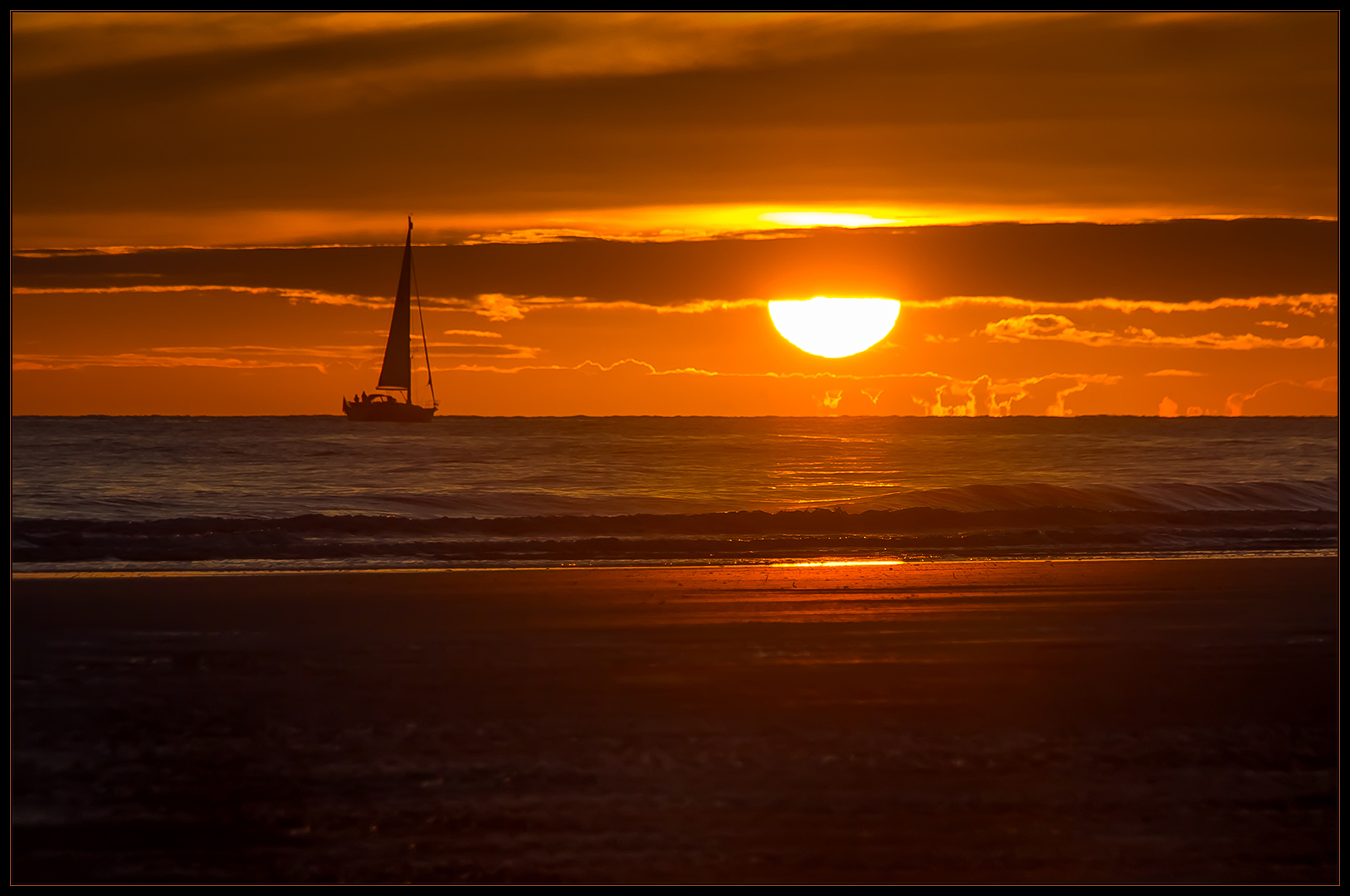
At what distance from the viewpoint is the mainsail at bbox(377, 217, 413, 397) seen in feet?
272

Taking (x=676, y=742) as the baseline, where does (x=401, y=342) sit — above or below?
above

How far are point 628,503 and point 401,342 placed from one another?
A: 54.4 m

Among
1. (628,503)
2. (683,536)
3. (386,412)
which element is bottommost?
(683,536)

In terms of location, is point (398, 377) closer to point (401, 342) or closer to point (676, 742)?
point (401, 342)

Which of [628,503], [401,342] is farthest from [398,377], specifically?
[628,503]

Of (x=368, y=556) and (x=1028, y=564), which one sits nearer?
(x=1028, y=564)

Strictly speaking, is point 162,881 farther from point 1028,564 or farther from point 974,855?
point 1028,564

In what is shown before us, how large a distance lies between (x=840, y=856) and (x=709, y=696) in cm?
325

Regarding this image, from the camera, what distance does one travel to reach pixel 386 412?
110250 mm

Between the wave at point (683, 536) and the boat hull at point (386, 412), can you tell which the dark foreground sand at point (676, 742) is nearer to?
the wave at point (683, 536)

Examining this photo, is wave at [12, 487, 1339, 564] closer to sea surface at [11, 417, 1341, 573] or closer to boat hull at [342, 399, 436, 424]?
sea surface at [11, 417, 1341, 573]

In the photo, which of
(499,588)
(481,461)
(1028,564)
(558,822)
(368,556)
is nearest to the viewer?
(558,822)

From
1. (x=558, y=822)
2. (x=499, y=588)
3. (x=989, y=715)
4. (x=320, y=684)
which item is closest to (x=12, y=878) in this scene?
(x=558, y=822)

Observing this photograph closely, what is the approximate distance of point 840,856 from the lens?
19.7 ft
